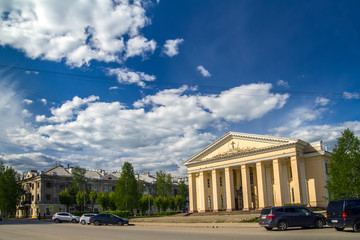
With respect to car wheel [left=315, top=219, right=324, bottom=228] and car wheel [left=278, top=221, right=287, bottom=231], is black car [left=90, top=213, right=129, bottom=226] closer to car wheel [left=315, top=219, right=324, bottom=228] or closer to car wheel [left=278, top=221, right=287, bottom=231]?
car wheel [left=278, top=221, right=287, bottom=231]

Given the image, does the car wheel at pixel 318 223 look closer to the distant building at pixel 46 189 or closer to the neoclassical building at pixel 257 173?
the neoclassical building at pixel 257 173

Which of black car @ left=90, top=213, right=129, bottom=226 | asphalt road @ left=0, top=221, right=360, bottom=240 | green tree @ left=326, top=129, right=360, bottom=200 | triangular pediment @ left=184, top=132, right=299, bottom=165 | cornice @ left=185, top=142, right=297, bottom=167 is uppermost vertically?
triangular pediment @ left=184, top=132, right=299, bottom=165

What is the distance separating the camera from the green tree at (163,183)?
265ft

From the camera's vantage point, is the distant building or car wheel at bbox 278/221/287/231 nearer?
car wheel at bbox 278/221/287/231

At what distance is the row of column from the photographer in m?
42.8

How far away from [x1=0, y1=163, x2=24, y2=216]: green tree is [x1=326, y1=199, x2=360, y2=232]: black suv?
6883 centimetres

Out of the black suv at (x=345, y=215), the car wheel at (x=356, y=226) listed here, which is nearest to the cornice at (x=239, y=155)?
the black suv at (x=345, y=215)

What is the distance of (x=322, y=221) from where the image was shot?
20594 mm

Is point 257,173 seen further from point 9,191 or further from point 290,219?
point 9,191

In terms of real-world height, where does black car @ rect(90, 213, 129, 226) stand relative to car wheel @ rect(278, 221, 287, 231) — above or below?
below

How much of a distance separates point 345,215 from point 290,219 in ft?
12.0

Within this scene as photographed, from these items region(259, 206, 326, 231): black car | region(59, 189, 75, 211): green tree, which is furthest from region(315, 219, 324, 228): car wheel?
region(59, 189, 75, 211): green tree

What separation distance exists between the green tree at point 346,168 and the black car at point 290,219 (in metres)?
8.03

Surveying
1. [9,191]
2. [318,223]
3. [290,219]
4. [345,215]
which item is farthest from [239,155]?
[9,191]
